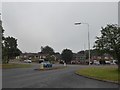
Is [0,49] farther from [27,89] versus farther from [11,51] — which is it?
[27,89]

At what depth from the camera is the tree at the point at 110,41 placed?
33125 mm

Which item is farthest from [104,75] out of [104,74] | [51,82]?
[51,82]

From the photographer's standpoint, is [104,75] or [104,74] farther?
[104,74]

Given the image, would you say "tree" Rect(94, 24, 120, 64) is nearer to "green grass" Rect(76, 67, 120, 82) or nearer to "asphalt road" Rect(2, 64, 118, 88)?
"green grass" Rect(76, 67, 120, 82)

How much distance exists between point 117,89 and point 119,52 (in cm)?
1784

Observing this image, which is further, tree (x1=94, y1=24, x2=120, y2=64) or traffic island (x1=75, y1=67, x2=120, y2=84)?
tree (x1=94, y1=24, x2=120, y2=64)

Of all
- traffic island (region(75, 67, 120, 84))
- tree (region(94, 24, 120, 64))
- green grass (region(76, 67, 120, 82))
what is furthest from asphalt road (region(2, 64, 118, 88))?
tree (region(94, 24, 120, 64))

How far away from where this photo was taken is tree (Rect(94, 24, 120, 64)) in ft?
109

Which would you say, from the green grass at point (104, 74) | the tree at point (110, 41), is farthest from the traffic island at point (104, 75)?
the tree at point (110, 41)

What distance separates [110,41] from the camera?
33625 millimetres

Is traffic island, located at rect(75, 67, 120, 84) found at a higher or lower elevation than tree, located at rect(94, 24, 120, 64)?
lower

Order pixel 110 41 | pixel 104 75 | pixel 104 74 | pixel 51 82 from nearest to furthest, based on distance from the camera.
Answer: pixel 51 82, pixel 104 75, pixel 104 74, pixel 110 41

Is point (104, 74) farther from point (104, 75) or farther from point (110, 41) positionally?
point (110, 41)

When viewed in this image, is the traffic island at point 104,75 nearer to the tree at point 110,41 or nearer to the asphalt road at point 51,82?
the asphalt road at point 51,82
